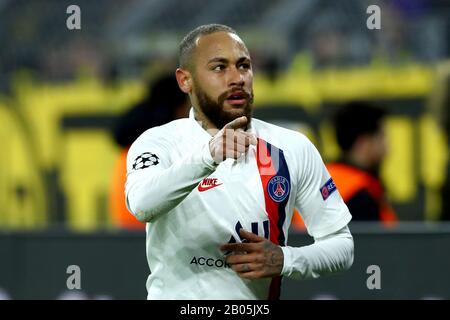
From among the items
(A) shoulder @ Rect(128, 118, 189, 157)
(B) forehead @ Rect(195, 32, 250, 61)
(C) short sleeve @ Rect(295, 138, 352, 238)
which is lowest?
(C) short sleeve @ Rect(295, 138, 352, 238)

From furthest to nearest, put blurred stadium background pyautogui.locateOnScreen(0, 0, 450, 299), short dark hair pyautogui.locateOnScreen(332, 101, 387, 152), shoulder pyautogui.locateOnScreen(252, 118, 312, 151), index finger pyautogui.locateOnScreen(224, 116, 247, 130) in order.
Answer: blurred stadium background pyautogui.locateOnScreen(0, 0, 450, 299)
short dark hair pyautogui.locateOnScreen(332, 101, 387, 152)
shoulder pyautogui.locateOnScreen(252, 118, 312, 151)
index finger pyautogui.locateOnScreen(224, 116, 247, 130)

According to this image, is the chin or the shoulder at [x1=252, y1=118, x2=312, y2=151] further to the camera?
the shoulder at [x1=252, y1=118, x2=312, y2=151]

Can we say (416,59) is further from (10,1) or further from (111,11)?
(10,1)

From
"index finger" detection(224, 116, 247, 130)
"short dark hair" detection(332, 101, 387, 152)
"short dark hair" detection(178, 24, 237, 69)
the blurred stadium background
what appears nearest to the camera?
"index finger" detection(224, 116, 247, 130)

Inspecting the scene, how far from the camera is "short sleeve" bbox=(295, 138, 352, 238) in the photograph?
375 cm

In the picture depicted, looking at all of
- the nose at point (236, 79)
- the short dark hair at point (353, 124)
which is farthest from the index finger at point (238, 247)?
the short dark hair at point (353, 124)

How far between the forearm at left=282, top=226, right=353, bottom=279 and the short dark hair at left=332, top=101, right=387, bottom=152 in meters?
2.11

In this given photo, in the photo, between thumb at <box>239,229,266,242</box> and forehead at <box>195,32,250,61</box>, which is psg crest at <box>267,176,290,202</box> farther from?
forehead at <box>195,32,250,61</box>

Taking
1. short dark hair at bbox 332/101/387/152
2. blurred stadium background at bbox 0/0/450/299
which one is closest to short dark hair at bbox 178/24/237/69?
short dark hair at bbox 332/101/387/152

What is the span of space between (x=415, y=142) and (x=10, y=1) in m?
4.45

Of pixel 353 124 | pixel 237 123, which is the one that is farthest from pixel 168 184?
pixel 353 124

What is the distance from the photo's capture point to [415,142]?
904 cm

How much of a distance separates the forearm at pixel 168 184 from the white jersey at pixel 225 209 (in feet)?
0.47
